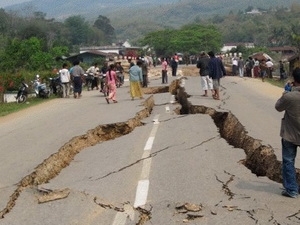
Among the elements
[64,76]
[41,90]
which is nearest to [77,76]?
[64,76]

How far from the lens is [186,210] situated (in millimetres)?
6480

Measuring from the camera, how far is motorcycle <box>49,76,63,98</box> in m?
26.5

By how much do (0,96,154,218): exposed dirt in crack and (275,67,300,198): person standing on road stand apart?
349cm

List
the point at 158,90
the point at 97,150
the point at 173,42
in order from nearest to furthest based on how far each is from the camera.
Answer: the point at 97,150
the point at 158,90
the point at 173,42

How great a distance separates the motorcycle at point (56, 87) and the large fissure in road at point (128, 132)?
30.6 feet

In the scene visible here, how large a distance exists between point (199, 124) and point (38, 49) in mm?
39379

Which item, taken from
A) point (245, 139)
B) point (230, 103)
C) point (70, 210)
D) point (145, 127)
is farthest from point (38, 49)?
point (70, 210)

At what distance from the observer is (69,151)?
11.1 meters

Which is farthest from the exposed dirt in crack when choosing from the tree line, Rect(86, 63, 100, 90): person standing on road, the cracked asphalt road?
the tree line

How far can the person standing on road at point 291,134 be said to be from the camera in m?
6.94

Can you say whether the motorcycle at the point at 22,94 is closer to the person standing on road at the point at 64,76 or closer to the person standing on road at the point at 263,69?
the person standing on road at the point at 64,76

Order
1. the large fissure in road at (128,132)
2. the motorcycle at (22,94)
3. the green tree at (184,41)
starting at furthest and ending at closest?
the green tree at (184,41), the motorcycle at (22,94), the large fissure in road at (128,132)

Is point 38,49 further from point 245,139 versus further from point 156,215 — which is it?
point 156,215

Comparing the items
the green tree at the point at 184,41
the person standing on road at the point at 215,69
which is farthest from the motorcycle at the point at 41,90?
the green tree at the point at 184,41
